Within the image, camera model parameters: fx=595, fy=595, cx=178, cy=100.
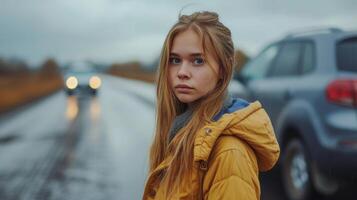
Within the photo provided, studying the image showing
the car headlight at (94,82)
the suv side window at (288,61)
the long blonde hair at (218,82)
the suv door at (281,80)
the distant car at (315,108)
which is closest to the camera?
the long blonde hair at (218,82)

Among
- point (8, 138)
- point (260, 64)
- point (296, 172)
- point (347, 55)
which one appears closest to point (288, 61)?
point (260, 64)

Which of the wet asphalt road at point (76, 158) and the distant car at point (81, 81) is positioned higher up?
the wet asphalt road at point (76, 158)

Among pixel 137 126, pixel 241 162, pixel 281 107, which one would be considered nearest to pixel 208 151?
pixel 241 162

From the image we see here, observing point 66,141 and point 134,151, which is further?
point 66,141

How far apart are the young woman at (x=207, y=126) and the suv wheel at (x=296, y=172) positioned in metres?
4.08

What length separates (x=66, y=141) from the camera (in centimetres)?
1145

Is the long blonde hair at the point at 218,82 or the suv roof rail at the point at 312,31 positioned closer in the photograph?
the long blonde hair at the point at 218,82

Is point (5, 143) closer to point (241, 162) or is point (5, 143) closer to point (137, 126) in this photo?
point (137, 126)

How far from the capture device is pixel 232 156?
1.47 meters

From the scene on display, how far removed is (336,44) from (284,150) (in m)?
1.30

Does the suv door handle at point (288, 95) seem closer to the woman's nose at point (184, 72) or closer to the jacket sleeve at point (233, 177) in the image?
the woman's nose at point (184, 72)

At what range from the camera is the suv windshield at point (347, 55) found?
533cm

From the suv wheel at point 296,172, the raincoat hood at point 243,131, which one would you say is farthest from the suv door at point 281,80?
the raincoat hood at point 243,131

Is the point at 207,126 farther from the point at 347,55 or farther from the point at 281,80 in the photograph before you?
the point at 281,80
